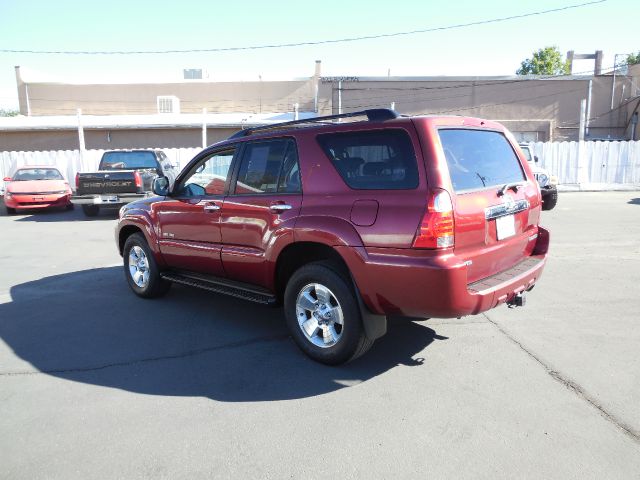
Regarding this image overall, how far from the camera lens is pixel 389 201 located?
350 centimetres

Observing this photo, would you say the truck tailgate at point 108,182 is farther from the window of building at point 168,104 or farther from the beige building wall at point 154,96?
the beige building wall at point 154,96

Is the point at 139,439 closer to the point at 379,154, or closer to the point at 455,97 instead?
the point at 379,154

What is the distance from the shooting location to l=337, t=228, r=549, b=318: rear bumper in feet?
11.0

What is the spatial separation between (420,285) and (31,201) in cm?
1461

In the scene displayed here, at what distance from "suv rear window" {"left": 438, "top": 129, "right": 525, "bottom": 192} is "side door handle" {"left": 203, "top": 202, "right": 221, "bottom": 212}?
227 cm

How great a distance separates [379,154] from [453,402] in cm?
179

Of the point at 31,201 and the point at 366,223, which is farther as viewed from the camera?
the point at 31,201

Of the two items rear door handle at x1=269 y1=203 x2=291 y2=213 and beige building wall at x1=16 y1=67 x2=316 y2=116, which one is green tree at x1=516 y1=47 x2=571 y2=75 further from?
rear door handle at x1=269 y1=203 x2=291 y2=213

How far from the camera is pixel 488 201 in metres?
3.72

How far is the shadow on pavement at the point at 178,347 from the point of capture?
3799 mm

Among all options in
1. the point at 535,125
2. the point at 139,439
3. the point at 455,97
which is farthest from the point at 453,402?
the point at 535,125

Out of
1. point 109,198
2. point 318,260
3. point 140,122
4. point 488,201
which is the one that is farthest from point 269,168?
point 140,122

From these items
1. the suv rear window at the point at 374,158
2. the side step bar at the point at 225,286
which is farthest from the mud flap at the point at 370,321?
the side step bar at the point at 225,286

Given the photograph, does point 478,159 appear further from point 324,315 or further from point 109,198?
point 109,198
